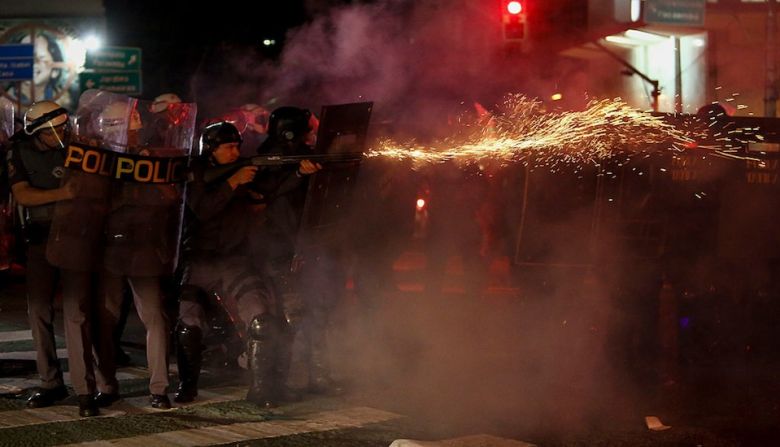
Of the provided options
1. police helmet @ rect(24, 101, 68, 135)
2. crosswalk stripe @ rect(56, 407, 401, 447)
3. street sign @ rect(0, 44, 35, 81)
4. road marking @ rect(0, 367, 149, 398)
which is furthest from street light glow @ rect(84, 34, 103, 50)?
crosswalk stripe @ rect(56, 407, 401, 447)

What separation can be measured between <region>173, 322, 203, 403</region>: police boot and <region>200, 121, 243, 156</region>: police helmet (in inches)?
46.6

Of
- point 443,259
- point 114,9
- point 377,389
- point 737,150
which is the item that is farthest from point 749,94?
point 114,9

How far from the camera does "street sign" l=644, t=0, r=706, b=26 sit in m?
20.2

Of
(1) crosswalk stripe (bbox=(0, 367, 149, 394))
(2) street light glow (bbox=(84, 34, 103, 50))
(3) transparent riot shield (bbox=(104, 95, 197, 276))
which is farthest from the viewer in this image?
Answer: (2) street light glow (bbox=(84, 34, 103, 50))

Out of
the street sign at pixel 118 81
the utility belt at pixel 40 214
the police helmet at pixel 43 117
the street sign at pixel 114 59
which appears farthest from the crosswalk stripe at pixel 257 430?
the street sign at pixel 114 59

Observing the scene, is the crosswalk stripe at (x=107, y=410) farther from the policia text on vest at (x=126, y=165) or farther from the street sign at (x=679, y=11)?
the street sign at (x=679, y=11)

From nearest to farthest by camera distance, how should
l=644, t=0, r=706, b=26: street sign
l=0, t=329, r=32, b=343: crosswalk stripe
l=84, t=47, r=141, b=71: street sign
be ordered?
l=0, t=329, r=32, b=343: crosswalk stripe, l=644, t=0, r=706, b=26: street sign, l=84, t=47, r=141, b=71: street sign

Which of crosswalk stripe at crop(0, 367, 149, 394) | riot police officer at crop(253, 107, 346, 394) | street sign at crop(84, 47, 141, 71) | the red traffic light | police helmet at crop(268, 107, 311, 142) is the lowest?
crosswalk stripe at crop(0, 367, 149, 394)

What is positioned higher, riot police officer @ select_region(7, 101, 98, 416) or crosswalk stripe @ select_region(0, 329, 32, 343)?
riot police officer @ select_region(7, 101, 98, 416)

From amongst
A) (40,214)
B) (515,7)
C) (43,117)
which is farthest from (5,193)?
(515,7)

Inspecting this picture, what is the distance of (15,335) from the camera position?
10344 mm

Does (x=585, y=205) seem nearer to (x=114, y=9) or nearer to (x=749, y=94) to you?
(x=749, y=94)

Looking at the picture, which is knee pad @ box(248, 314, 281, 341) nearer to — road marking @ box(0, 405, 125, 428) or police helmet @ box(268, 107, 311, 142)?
road marking @ box(0, 405, 125, 428)

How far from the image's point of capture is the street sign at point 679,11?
66.2ft
